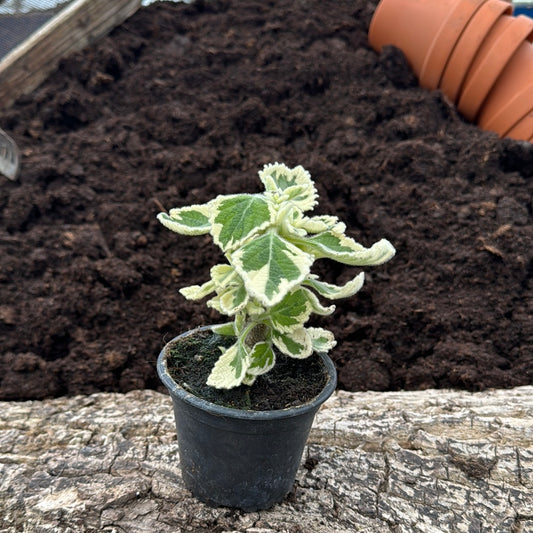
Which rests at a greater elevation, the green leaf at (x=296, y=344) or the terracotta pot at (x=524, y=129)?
the green leaf at (x=296, y=344)

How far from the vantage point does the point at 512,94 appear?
2.94 metres

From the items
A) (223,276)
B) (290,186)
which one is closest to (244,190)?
(290,186)

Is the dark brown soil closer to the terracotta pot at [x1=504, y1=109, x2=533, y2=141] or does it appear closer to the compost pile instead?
the compost pile

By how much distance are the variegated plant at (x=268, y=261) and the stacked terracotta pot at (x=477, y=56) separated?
6.58 ft

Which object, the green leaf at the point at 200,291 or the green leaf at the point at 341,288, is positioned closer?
the green leaf at the point at 341,288

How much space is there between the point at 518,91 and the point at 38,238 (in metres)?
2.60

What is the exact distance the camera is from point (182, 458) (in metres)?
1.51

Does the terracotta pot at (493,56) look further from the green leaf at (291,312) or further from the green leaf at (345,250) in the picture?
the green leaf at (291,312)

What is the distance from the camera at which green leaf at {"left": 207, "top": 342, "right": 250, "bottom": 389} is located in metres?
1.28

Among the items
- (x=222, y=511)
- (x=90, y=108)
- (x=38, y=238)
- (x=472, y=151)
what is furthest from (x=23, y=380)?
(x=472, y=151)

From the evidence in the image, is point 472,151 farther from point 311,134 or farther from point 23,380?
point 23,380

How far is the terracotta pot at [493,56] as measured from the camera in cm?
290

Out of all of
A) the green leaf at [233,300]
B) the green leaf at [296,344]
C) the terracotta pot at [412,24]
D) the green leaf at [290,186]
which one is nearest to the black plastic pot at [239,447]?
the green leaf at [296,344]

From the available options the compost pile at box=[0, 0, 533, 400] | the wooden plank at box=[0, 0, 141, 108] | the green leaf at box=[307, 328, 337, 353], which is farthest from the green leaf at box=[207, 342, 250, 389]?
the wooden plank at box=[0, 0, 141, 108]
